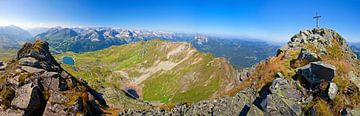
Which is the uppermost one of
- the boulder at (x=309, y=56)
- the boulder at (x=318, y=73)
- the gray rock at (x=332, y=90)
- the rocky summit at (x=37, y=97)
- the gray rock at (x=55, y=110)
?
the boulder at (x=309, y=56)

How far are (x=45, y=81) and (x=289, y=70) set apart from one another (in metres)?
47.7

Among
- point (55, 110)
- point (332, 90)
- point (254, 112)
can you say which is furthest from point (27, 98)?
point (332, 90)

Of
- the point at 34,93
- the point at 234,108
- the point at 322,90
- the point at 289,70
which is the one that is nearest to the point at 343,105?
the point at 322,90

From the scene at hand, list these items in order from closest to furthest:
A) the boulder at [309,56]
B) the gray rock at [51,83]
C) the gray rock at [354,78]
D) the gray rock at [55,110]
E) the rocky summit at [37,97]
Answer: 1. the gray rock at [354,78]
2. the boulder at [309,56]
3. the rocky summit at [37,97]
4. the gray rock at [55,110]
5. the gray rock at [51,83]

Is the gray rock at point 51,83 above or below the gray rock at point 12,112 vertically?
above

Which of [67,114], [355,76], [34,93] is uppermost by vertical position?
[355,76]

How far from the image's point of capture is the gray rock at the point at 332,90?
40188 mm

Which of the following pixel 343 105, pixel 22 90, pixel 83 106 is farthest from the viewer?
pixel 83 106

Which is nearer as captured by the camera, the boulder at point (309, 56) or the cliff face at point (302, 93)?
the cliff face at point (302, 93)

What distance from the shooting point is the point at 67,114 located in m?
57.0

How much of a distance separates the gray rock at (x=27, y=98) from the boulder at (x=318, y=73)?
1781 inches

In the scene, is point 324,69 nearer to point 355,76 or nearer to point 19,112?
point 355,76

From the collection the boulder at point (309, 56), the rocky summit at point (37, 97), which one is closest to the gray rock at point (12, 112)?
the rocky summit at point (37, 97)

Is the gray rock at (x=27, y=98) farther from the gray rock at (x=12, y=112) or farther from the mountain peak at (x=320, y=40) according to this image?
the mountain peak at (x=320, y=40)
